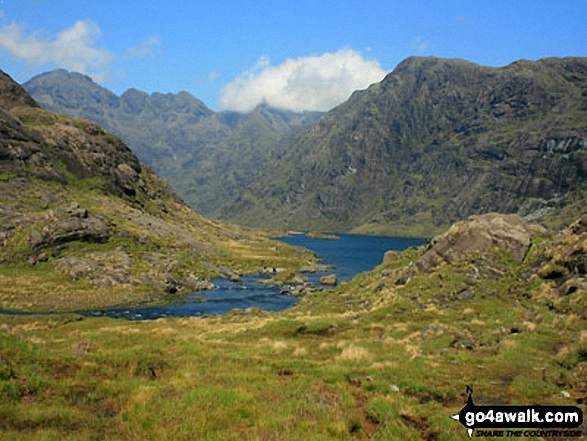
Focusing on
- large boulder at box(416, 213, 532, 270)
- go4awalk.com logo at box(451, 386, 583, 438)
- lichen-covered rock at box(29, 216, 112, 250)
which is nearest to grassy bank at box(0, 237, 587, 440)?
go4awalk.com logo at box(451, 386, 583, 438)

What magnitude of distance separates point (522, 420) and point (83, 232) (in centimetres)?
10899

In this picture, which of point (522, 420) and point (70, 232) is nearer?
point (522, 420)

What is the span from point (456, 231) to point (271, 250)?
13341cm

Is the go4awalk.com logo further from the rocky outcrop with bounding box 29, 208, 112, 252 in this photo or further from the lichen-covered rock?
the lichen-covered rock

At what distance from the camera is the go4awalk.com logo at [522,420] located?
13.4m

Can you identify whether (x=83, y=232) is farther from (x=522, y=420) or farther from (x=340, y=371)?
(x=522, y=420)

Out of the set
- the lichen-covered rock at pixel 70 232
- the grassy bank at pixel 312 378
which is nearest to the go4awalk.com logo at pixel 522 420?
the grassy bank at pixel 312 378

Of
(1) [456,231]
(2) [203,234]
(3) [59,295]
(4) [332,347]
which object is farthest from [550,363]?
(2) [203,234]

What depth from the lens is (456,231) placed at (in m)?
53.3

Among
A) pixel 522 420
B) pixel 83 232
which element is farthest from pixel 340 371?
pixel 83 232

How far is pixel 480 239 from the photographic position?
164 feet

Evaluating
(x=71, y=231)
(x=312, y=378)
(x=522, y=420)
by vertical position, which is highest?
(x=71, y=231)

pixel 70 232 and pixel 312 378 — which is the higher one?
pixel 70 232

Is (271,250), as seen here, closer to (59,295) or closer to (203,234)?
(203,234)
